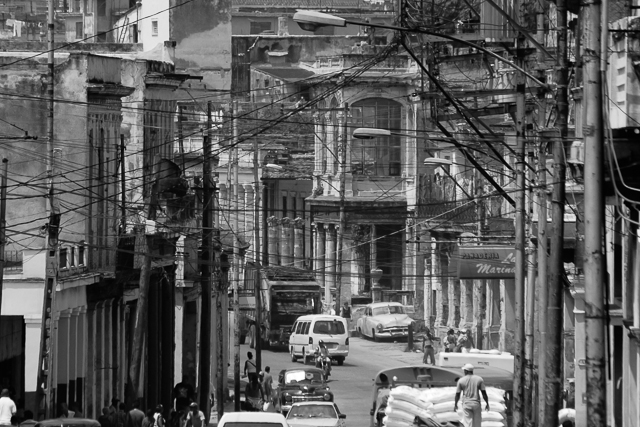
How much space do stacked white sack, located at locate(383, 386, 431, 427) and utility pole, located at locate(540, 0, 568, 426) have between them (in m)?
4.48

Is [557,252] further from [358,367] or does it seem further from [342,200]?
[342,200]

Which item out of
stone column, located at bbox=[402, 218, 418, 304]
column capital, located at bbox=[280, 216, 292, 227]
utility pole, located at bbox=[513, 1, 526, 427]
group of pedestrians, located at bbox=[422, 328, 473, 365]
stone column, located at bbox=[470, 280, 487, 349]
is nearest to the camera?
utility pole, located at bbox=[513, 1, 526, 427]

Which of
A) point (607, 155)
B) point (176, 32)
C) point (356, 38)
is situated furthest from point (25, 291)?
point (356, 38)

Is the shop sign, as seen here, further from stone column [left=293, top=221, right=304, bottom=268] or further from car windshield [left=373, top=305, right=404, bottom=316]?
stone column [left=293, top=221, right=304, bottom=268]

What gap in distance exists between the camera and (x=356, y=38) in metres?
90.4

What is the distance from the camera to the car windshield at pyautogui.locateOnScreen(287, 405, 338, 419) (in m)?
37.2

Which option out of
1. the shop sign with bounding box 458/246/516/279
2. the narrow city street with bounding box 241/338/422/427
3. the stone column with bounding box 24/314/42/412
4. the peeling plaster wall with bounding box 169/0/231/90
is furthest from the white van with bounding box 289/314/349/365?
the stone column with bounding box 24/314/42/412

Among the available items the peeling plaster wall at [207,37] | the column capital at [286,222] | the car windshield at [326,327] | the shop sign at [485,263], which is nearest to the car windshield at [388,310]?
the car windshield at [326,327]

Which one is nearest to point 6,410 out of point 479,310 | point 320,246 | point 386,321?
point 479,310

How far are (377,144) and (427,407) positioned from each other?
52.8 metres

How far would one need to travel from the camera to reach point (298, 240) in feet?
307

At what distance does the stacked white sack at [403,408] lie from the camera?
28.6 meters

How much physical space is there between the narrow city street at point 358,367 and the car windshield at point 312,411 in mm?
5331

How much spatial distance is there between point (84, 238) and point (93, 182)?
56.6 inches
